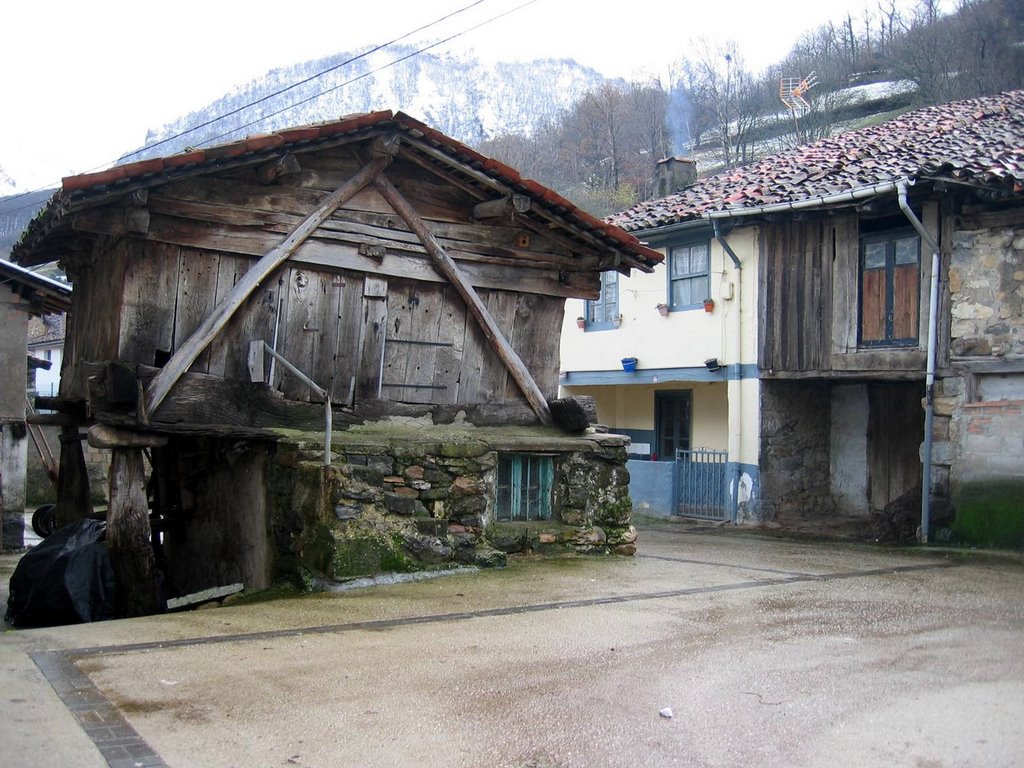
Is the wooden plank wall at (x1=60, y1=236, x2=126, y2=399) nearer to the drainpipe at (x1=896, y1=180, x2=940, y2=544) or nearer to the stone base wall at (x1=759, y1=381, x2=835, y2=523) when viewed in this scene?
the drainpipe at (x1=896, y1=180, x2=940, y2=544)

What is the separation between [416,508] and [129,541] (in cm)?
243

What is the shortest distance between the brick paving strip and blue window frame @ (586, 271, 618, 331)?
31.4ft

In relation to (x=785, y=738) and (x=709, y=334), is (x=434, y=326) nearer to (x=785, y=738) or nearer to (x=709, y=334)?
(x=785, y=738)

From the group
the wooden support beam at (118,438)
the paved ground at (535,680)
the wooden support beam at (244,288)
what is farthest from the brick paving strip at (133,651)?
the wooden support beam at (244,288)

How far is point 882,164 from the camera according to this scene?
565 inches

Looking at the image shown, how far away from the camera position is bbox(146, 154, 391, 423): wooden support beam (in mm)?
8344

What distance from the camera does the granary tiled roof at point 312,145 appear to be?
310 inches

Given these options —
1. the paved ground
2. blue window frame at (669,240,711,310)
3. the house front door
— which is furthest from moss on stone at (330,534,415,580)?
the house front door

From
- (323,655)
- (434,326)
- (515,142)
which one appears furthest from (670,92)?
(323,655)

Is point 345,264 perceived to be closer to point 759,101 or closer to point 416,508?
point 416,508

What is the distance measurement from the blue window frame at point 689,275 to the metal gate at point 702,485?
8.46 ft

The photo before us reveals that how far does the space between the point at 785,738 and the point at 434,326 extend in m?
6.11

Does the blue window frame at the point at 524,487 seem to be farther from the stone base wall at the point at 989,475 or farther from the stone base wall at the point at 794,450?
the stone base wall at the point at 794,450

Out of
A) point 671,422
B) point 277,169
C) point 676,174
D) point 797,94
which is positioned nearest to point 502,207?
point 277,169
